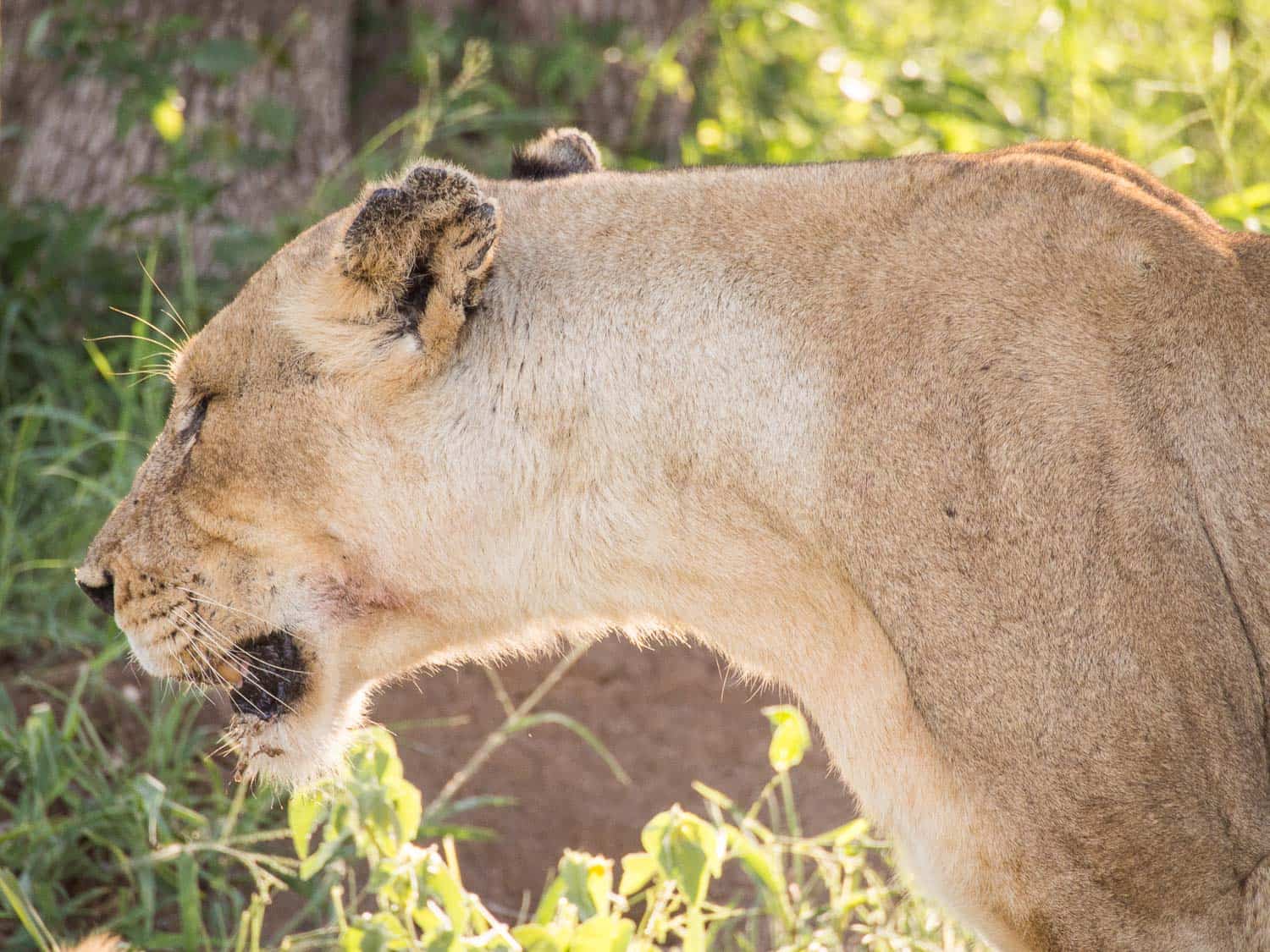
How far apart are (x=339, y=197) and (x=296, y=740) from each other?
283 centimetres

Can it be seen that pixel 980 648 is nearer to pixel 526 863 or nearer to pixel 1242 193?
pixel 526 863

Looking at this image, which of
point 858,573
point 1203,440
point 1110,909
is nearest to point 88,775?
point 858,573

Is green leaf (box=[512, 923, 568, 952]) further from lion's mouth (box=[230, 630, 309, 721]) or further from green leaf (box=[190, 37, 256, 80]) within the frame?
green leaf (box=[190, 37, 256, 80])

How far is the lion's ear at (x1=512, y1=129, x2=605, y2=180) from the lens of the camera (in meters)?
2.82

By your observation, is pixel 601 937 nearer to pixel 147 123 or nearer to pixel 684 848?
pixel 684 848

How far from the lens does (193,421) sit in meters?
2.62

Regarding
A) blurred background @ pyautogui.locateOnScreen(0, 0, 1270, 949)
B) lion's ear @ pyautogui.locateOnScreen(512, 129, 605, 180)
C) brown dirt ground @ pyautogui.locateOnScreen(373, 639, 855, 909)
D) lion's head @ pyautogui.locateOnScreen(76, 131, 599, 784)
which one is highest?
lion's ear @ pyautogui.locateOnScreen(512, 129, 605, 180)

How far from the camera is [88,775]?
11.0ft

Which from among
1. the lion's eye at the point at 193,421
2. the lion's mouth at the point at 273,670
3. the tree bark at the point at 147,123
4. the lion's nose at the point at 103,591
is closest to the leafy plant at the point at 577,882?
the lion's mouth at the point at 273,670

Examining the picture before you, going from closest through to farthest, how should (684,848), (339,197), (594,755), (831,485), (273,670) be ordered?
(831,485)
(684,848)
(273,670)
(594,755)
(339,197)

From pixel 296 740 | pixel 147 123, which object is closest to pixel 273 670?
pixel 296 740

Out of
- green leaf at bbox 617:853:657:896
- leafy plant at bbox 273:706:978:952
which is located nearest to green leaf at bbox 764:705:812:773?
leafy plant at bbox 273:706:978:952

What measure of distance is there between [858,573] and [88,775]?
194 centimetres

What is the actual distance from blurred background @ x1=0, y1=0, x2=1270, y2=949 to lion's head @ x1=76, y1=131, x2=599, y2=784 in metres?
0.39
